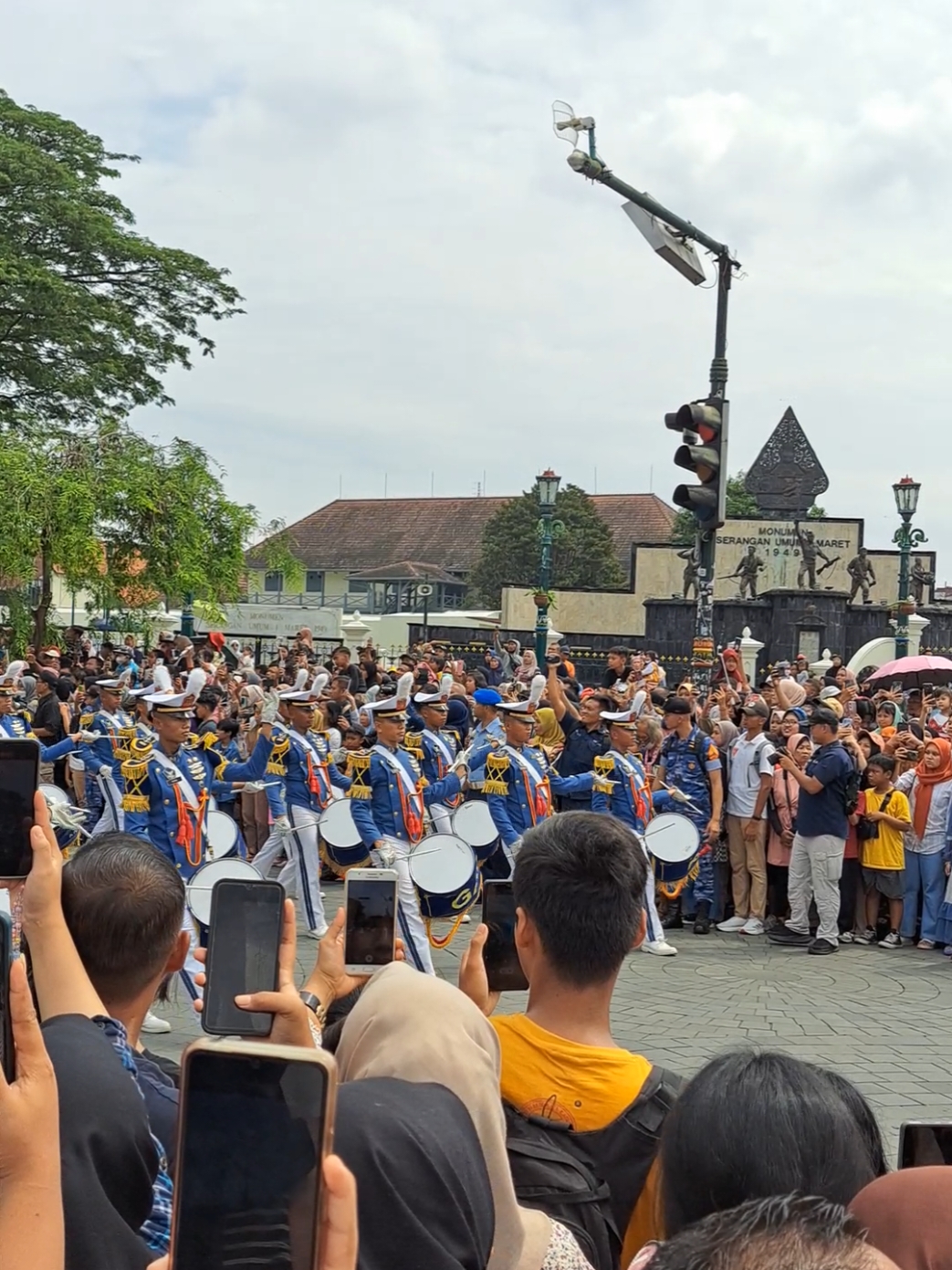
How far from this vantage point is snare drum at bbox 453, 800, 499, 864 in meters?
10.0

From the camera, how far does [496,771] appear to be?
1047 centimetres

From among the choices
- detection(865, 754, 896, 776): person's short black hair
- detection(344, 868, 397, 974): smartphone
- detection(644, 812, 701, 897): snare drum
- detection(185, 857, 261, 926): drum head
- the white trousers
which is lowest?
the white trousers

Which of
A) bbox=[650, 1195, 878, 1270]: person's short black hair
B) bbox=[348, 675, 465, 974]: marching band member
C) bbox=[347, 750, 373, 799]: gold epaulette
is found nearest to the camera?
bbox=[650, 1195, 878, 1270]: person's short black hair

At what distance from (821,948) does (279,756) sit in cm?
439

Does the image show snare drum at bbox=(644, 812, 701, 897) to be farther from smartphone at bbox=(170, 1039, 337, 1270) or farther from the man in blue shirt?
smartphone at bbox=(170, 1039, 337, 1270)

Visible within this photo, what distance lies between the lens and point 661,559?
46.9m

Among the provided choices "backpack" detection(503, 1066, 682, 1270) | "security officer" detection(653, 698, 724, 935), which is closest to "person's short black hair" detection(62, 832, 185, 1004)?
"backpack" detection(503, 1066, 682, 1270)

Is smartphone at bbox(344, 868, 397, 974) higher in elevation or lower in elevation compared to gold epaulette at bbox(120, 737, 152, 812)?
higher

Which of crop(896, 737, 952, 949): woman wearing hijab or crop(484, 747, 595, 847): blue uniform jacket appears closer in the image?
crop(484, 747, 595, 847): blue uniform jacket

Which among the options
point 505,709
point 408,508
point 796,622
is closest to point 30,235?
point 796,622

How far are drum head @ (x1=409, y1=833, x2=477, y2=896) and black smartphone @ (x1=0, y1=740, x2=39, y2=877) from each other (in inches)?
238

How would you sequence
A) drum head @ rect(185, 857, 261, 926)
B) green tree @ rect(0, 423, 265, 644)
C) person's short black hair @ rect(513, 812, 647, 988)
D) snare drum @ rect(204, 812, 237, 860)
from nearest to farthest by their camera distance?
person's short black hair @ rect(513, 812, 647, 988) < drum head @ rect(185, 857, 261, 926) < snare drum @ rect(204, 812, 237, 860) < green tree @ rect(0, 423, 265, 644)

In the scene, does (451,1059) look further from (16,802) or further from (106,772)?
(106,772)

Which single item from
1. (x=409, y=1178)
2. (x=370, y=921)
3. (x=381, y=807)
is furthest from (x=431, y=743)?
(x=409, y=1178)
